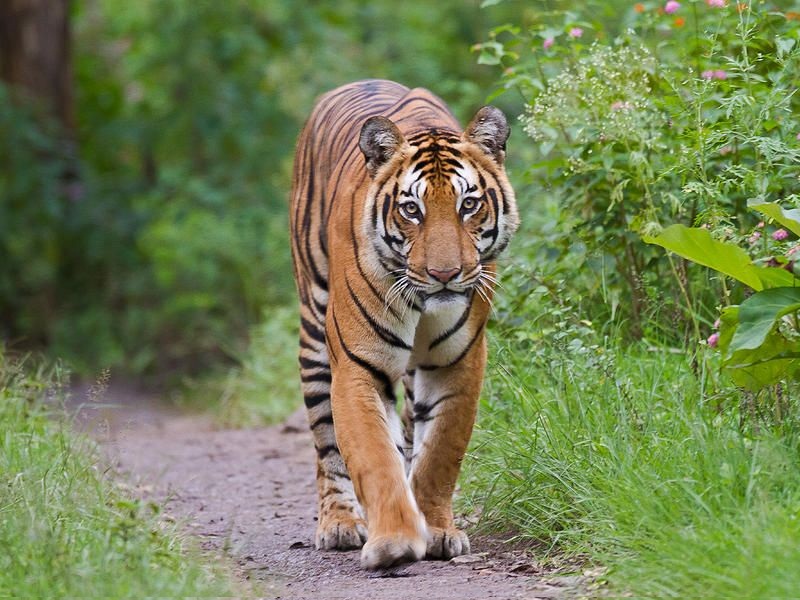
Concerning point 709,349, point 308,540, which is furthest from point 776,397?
point 308,540

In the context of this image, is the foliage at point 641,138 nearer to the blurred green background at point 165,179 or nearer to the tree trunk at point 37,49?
the blurred green background at point 165,179

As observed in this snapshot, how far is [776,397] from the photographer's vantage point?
421cm

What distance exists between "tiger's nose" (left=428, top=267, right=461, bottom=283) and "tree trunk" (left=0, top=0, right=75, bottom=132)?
31.1 ft

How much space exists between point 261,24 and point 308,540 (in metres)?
9.06

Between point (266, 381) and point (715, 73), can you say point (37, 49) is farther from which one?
point (715, 73)

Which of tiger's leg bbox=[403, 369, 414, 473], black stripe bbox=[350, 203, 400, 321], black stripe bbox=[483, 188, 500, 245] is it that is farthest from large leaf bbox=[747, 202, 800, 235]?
tiger's leg bbox=[403, 369, 414, 473]

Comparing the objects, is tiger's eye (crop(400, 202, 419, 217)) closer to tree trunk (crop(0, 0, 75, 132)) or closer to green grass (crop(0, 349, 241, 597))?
green grass (crop(0, 349, 241, 597))

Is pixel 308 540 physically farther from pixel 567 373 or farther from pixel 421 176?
pixel 421 176

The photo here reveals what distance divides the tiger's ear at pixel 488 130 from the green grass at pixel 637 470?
84cm

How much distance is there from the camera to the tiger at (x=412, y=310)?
427 centimetres

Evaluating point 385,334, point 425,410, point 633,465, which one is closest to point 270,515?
point 425,410

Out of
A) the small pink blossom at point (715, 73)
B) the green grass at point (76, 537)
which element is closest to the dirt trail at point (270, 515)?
the green grass at point (76, 537)

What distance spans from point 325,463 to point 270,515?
0.67 metres

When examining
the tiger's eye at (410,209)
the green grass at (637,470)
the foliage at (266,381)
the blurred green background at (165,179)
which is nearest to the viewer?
the green grass at (637,470)
